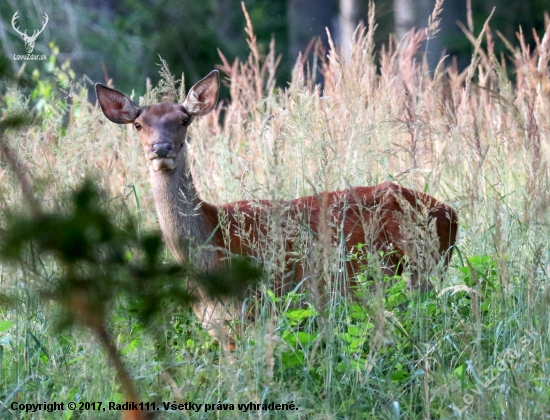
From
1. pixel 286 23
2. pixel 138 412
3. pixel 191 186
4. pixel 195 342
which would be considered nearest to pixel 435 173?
pixel 191 186

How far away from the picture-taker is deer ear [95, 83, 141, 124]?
4.36 meters

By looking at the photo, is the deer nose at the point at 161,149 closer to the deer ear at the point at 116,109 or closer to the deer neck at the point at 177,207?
the deer neck at the point at 177,207

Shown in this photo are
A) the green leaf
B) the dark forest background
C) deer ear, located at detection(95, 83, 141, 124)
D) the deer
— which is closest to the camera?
the green leaf

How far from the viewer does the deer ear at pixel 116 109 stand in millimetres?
4359

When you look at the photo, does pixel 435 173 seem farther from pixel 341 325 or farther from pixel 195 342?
pixel 195 342

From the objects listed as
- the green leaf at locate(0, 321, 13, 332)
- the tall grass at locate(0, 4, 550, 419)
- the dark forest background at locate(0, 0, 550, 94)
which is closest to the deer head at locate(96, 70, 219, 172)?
the tall grass at locate(0, 4, 550, 419)

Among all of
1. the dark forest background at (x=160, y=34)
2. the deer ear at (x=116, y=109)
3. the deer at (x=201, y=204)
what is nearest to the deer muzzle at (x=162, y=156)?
the deer at (x=201, y=204)

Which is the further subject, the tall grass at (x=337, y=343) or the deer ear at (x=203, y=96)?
the deer ear at (x=203, y=96)

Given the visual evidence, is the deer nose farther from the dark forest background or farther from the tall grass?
the dark forest background

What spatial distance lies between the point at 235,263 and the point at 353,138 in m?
3.34

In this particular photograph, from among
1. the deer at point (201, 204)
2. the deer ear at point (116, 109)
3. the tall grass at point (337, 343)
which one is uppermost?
the deer ear at point (116, 109)

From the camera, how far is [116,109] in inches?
174

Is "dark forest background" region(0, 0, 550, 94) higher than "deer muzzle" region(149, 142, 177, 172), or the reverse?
"dark forest background" region(0, 0, 550, 94)

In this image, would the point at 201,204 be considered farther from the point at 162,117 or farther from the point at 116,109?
the point at 116,109
